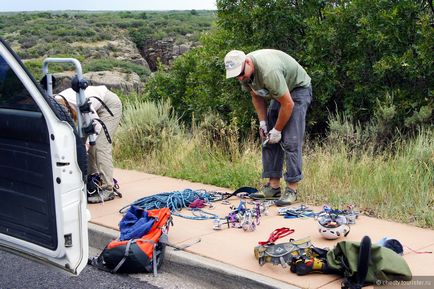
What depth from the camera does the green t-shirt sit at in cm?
665

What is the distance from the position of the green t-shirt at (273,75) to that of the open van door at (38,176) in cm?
257

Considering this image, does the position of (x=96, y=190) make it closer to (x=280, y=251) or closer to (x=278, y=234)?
(x=278, y=234)

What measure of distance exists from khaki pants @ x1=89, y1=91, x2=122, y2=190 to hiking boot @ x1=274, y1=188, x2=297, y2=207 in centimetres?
197

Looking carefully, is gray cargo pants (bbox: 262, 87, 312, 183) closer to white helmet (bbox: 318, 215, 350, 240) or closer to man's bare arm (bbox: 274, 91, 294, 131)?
man's bare arm (bbox: 274, 91, 294, 131)

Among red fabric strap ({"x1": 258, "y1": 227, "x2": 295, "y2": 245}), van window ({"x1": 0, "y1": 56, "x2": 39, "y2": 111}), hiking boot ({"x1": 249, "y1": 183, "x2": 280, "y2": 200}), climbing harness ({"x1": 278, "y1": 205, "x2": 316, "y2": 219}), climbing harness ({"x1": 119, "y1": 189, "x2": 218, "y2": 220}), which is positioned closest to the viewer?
van window ({"x1": 0, "y1": 56, "x2": 39, "y2": 111})

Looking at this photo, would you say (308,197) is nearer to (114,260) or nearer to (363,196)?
(363,196)

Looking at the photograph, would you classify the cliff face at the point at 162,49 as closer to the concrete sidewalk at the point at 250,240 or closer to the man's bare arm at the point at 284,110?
the man's bare arm at the point at 284,110

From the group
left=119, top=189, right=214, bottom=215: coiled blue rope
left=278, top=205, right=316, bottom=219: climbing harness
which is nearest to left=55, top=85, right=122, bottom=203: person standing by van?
left=119, top=189, right=214, bottom=215: coiled blue rope

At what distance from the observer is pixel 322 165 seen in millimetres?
7797

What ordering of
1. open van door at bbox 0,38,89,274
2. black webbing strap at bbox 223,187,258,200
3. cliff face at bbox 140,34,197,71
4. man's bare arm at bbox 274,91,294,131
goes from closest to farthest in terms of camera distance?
open van door at bbox 0,38,89,274 < man's bare arm at bbox 274,91,294,131 < black webbing strap at bbox 223,187,258,200 < cliff face at bbox 140,34,197,71

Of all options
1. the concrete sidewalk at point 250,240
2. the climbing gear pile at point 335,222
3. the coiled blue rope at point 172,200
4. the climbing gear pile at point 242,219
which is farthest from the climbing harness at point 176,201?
the climbing gear pile at point 335,222

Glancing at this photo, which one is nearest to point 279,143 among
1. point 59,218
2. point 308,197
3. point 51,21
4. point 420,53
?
point 308,197

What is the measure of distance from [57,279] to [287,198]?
8.47 feet

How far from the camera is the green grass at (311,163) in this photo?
678 cm
